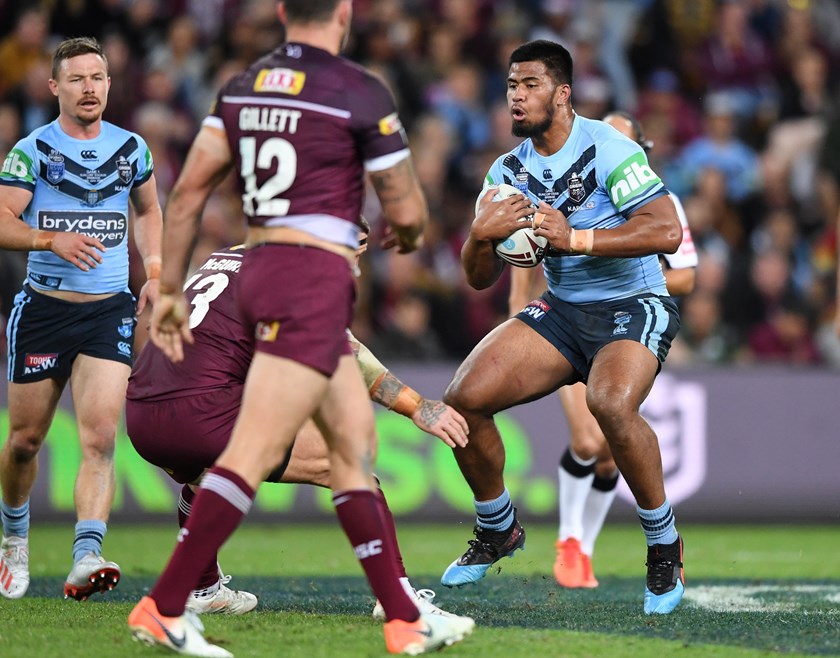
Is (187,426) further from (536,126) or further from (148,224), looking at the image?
(536,126)

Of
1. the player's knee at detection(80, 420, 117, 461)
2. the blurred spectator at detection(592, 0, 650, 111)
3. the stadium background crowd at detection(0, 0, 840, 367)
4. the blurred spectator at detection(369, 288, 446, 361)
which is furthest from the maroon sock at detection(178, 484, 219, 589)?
the blurred spectator at detection(592, 0, 650, 111)

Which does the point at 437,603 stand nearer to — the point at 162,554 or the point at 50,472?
the point at 162,554

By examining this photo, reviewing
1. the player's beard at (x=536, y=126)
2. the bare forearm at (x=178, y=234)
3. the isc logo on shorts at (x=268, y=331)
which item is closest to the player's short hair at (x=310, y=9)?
the bare forearm at (x=178, y=234)

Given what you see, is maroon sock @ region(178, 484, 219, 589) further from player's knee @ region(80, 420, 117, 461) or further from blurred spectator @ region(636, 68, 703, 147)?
blurred spectator @ region(636, 68, 703, 147)

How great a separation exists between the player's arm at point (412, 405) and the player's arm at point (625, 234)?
3.58 feet

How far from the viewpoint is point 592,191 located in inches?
281

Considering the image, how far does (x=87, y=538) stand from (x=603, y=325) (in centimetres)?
301

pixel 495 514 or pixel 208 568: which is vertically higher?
pixel 495 514

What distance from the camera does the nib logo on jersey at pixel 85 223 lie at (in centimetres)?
758

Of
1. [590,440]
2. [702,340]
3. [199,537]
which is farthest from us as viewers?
[702,340]

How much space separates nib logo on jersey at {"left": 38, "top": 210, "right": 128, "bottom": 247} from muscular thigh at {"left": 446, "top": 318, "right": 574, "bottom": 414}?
2.19 m

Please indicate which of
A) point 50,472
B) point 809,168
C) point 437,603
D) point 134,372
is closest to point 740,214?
point 809,168

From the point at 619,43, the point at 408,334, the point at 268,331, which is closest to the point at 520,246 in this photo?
the point at 268,331

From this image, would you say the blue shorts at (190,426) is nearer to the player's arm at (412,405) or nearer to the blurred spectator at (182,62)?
the player's arm at (412,405)
